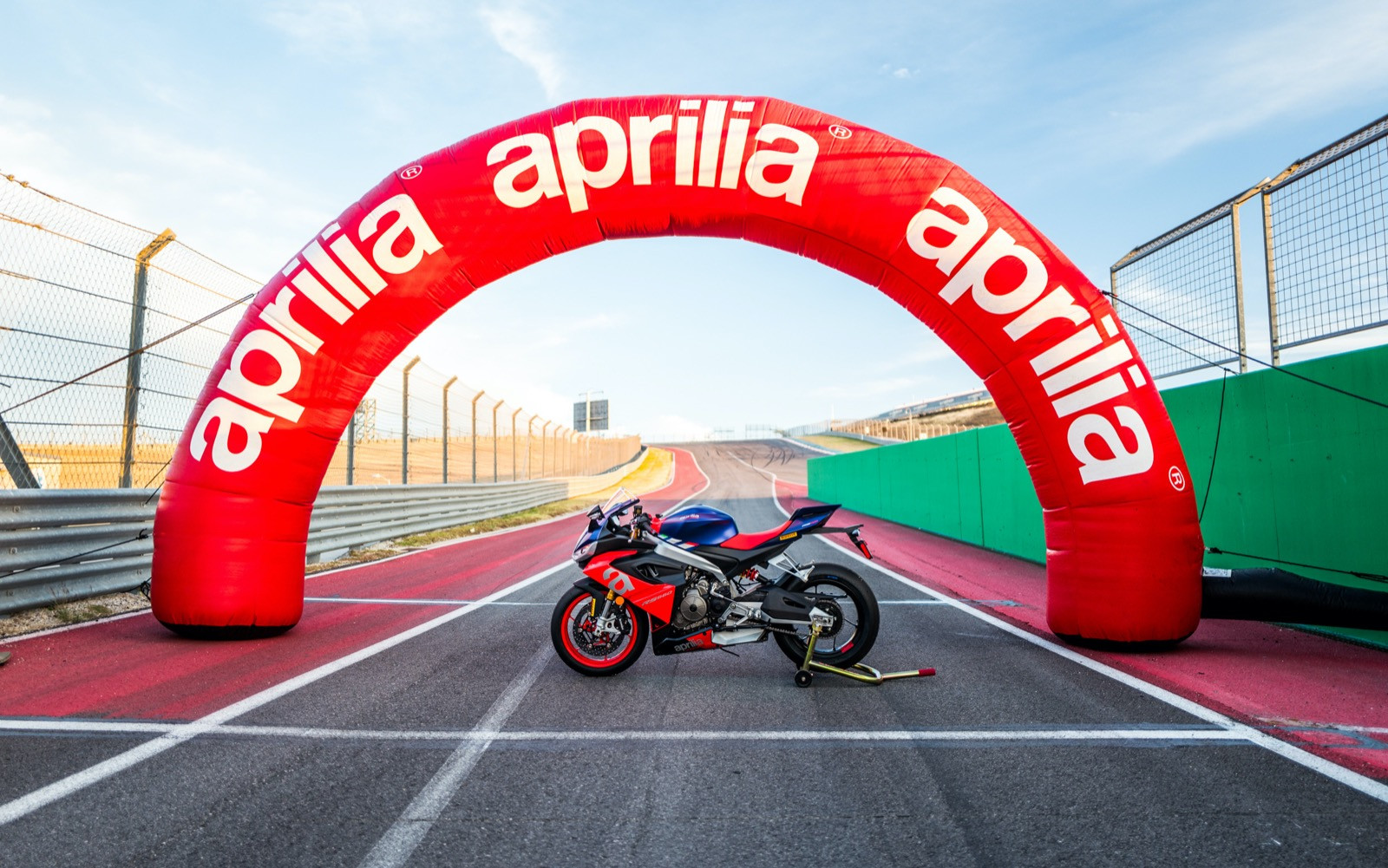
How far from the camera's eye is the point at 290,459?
5801mm

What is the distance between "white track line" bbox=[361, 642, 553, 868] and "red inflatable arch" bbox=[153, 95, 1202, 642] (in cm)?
272

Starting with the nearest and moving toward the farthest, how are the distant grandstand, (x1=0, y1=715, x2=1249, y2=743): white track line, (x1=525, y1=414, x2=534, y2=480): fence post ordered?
(x1=0, y1=715, x2=1249, y2=743): white track line → (x1=525, y1=414, x2=534, y2=480): fence post → the distant grandstand

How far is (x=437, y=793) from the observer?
2.95 m

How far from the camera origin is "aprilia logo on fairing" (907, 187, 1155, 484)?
17.3 ft

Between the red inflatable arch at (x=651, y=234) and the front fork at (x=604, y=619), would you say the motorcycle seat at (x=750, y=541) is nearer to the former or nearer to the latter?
the front fork at (x=604, y=619)

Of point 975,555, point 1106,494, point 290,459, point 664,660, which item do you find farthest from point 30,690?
point 975,555

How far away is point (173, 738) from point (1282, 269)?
7.15 metres

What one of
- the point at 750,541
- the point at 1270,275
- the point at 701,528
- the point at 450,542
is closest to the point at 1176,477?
the point at 1270,275

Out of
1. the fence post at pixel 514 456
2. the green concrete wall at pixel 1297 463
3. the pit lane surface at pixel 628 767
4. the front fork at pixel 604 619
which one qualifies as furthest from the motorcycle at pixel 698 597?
the fence post at pixel 514 456

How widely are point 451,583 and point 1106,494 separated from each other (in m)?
6.66

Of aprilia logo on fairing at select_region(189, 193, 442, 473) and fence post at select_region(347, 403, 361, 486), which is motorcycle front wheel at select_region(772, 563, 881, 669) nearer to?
aprilia logo on fairing at select_region(189, 193, 442, 473)

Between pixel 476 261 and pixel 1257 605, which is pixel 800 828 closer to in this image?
pixel 1257 605

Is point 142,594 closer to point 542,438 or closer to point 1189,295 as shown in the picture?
point 1189,295

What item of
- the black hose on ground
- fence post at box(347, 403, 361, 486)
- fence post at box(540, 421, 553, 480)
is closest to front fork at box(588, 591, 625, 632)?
the black hose on ground
